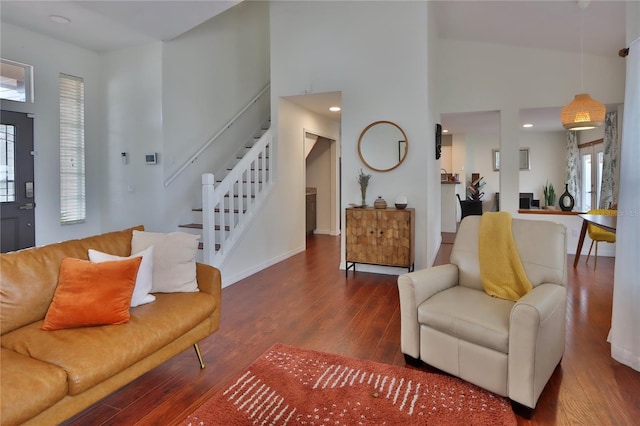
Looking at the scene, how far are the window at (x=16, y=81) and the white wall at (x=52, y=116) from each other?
0.18 ft

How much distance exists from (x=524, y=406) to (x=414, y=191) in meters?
3.00

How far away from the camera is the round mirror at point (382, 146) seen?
181 inches

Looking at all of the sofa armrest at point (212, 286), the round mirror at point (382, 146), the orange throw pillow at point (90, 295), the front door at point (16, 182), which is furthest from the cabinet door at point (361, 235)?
the front door at point (16, 182)

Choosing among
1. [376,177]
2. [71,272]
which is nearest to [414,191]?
[376,177]

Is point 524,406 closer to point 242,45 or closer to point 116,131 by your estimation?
point 116,131

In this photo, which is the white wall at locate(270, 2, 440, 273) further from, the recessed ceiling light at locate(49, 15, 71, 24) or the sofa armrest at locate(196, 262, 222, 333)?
the sofa armrest at locate(196, 262, 222, 333)

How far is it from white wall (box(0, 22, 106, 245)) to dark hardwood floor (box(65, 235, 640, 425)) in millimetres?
2392

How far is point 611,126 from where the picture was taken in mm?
5965

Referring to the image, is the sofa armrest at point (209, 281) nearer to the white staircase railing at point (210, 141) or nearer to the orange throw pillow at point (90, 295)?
the orange throw pillow at point (90, 295)

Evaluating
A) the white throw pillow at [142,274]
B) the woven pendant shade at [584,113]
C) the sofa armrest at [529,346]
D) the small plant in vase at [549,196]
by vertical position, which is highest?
the woven pendant shade at [584,113]

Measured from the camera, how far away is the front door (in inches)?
157

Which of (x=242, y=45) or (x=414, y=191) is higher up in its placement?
Answer: (x=242, y=45)

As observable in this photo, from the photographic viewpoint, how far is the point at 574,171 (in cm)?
862

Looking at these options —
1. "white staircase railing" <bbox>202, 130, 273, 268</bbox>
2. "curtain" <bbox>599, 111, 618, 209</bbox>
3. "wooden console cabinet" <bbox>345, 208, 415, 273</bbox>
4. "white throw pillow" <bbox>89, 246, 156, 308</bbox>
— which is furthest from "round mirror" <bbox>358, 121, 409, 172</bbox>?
"curtain" <bbox>599, 111, 618, 209</bbox>
